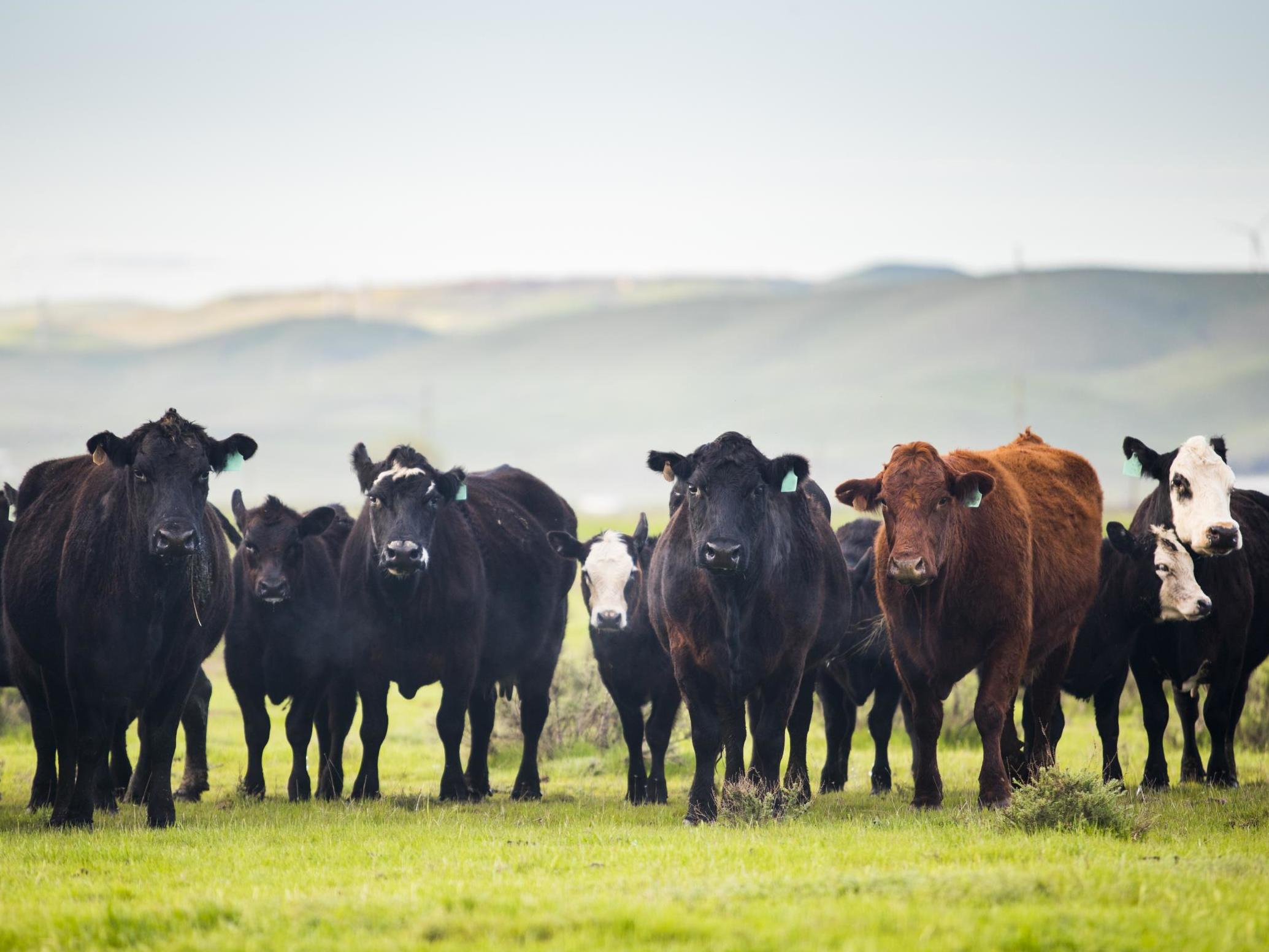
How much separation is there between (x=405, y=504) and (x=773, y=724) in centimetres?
333

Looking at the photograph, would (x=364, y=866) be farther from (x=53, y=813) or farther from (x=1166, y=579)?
(x=1166, y=579)

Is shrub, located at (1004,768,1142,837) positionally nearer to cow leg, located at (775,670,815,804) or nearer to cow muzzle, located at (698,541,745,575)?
cow muzzle, located at (698,541,745,575)

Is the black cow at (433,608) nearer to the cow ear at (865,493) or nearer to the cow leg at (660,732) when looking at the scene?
the cow leg at (660,732)

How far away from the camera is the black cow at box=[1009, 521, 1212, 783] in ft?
37.6

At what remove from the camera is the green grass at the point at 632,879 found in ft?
19.7

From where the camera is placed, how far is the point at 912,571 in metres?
9.33

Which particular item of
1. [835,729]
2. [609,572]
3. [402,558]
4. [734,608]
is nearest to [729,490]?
[734,608]

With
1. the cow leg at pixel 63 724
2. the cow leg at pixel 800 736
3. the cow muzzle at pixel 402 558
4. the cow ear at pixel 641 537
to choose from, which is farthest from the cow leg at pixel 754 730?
the cow leg at pixel 63 724

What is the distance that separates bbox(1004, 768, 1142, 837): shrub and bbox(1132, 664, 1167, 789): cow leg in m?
3.03

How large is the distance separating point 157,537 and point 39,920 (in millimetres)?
3361

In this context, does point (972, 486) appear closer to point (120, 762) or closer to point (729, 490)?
point (729, 490)

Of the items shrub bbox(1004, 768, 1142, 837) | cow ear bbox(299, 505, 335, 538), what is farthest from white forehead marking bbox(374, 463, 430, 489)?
shrub bbox(1004, 768, 1142, 837)

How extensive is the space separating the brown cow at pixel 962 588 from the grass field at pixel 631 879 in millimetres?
659

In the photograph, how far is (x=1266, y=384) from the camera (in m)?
199
